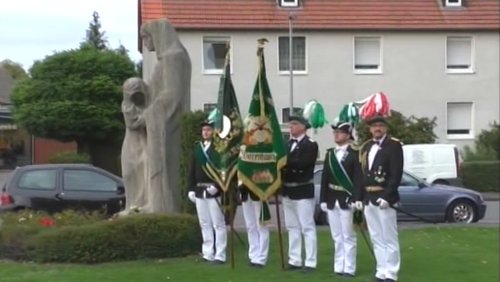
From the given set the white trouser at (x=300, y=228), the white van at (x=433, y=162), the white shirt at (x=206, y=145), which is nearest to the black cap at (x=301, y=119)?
the white trouser at (x=300, y=228)

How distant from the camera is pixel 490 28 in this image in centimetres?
4584

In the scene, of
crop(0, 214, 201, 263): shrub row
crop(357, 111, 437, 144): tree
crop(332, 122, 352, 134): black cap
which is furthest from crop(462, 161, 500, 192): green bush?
crop(332, 122, 352, 134): black cap

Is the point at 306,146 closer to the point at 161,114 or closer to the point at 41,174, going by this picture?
the point at 161,114

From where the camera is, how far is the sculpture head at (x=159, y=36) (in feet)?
52.6

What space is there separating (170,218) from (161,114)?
179cm

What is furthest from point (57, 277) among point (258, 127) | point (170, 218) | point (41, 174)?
point (41, 174)

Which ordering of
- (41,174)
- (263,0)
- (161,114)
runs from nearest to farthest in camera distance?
(161,114), (41,174), (263,0)

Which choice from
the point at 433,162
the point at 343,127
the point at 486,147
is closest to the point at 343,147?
the point at 343,127

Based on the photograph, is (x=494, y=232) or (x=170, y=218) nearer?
(x=170, y=218)

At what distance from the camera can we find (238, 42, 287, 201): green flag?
13648 mm

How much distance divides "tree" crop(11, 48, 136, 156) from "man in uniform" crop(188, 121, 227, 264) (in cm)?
3047

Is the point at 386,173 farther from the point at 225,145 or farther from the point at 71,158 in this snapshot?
the point at 71,158

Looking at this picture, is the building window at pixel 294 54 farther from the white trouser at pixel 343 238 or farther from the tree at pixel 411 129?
the white trouser at pixel 343 238

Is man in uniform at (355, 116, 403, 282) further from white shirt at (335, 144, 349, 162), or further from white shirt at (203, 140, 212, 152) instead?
white shirt at (203, 140, 212, 152)
